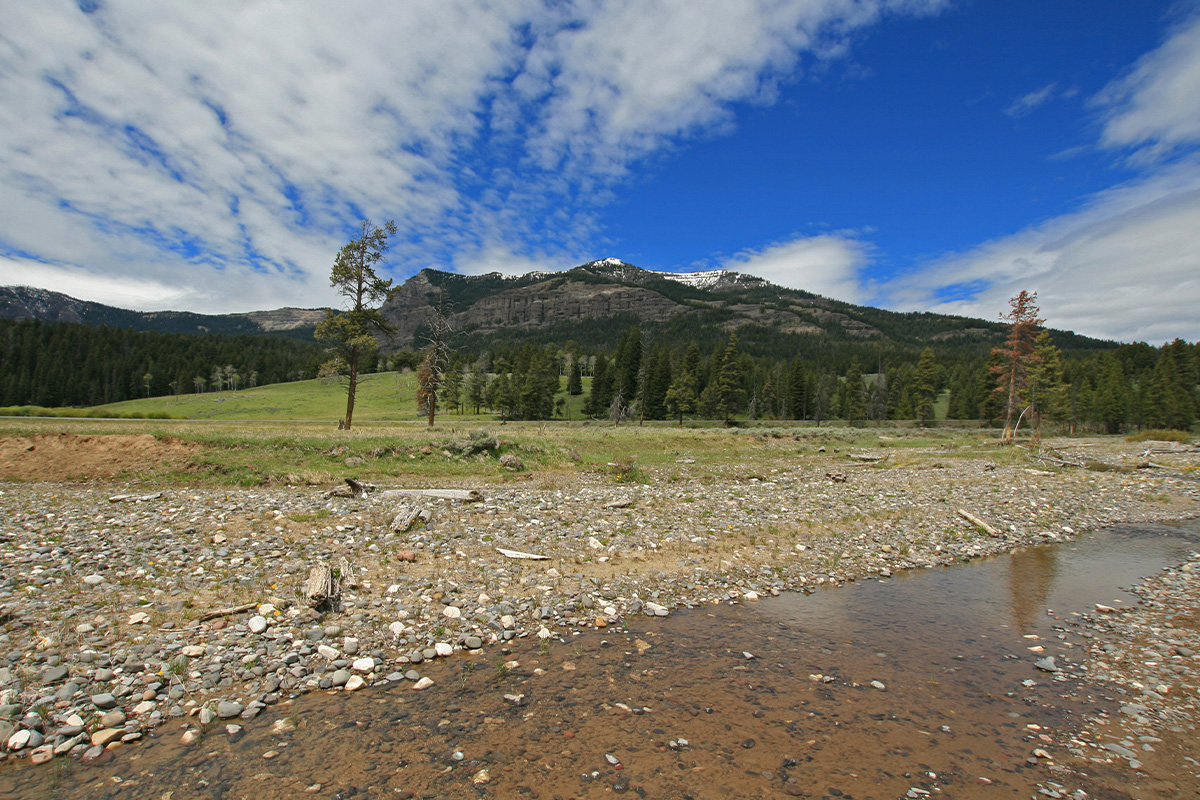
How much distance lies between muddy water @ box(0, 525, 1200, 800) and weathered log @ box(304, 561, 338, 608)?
235 centimetres

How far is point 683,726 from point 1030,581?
11317mm

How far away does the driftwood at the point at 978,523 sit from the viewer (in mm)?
16094

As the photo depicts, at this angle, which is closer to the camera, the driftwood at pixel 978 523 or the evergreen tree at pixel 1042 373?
the driftwood at pixel 978 523

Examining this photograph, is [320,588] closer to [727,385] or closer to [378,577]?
[378,577]

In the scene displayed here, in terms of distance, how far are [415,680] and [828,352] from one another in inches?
7920

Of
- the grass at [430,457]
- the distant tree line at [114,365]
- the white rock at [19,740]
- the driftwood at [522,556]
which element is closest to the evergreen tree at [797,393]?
the grass at [430,457]

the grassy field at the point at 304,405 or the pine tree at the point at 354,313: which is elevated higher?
the pine tree at the point at 354,313

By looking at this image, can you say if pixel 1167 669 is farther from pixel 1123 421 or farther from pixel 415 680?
pixel 1123 421

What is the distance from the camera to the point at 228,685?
6.60 meters

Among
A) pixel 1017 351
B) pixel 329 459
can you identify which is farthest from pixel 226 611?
pixel 1017 351

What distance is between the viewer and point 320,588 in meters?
8.66

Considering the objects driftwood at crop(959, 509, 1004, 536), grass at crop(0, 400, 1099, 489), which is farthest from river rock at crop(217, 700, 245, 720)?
driftwood at crop(959, 509, 1004, 536)

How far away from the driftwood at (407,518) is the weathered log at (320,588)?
343 centimetres

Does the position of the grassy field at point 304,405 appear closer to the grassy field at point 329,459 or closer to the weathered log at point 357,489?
the grassy field at point 329,459
